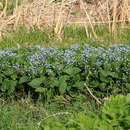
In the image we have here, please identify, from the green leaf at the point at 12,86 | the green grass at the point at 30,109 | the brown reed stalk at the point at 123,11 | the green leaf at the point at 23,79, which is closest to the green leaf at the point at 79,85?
the green grass at the point at 30,109

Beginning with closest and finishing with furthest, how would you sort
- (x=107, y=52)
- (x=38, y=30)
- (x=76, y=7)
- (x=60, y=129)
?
(x=60, y=129)
(x=107, y=52)
(x=38, y=30)
(x=76, y=7)

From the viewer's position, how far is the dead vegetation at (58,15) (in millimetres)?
6543

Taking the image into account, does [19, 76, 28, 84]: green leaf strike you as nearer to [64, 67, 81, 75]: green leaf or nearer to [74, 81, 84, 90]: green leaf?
[64, 67, 81, 75]: green leaf

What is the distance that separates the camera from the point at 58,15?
7.05 m

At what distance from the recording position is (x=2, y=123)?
11.7ft

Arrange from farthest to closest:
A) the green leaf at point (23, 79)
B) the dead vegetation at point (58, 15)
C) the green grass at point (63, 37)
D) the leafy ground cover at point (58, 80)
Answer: the dead vegetation at point (58, 15) → the green grass at point (63, 37) → the green leaf at point (23, 79) → the leafy ground cover at point (58, 80)

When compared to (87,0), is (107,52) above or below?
below

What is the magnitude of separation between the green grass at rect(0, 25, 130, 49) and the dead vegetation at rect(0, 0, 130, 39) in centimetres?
14

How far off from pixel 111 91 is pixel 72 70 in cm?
58

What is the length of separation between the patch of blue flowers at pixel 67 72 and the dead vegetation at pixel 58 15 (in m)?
1.95

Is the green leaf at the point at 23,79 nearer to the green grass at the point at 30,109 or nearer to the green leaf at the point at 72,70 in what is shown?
the green grass at the point at 30,109

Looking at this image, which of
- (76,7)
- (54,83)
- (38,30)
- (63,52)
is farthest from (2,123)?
(76,7)

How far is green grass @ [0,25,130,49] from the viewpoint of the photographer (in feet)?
19.4

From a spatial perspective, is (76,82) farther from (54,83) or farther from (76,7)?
(76,7)
